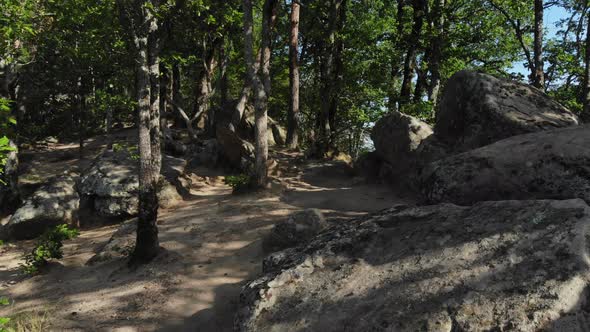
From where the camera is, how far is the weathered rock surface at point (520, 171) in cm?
536

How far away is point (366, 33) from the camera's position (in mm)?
20438

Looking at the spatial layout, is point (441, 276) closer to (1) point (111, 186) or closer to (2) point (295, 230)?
(2) point (295, 230)

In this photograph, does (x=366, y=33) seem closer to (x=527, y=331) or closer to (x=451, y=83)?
(x=451, y=83)

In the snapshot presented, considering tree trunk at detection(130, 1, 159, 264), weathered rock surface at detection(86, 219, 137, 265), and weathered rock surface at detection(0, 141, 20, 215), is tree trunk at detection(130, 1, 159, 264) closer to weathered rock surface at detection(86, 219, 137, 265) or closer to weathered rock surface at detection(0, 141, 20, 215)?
weathered rock surface at detection(86, 219, 137, 265)

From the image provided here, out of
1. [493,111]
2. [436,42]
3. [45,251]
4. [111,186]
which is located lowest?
[45,251]

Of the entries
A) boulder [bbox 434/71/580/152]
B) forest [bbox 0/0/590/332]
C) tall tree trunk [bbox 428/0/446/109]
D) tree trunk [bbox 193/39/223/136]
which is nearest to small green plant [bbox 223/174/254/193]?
forest [bbox 0/0/590/332]

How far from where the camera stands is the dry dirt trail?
23.6 ft

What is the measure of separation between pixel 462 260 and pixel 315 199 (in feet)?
31.1

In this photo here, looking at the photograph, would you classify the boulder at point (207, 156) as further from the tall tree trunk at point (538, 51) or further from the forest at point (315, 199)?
the tall tree trunk at point (538, 51)

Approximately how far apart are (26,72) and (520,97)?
25.4 m

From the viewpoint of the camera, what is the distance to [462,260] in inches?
159

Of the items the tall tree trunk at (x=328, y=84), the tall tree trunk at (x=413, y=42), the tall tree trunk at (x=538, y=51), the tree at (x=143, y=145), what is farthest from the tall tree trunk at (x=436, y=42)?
the tree at (x=143, y=145)

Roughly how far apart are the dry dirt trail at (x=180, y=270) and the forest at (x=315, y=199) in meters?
0.06

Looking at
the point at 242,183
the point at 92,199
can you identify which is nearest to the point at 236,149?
the point at 242,183
